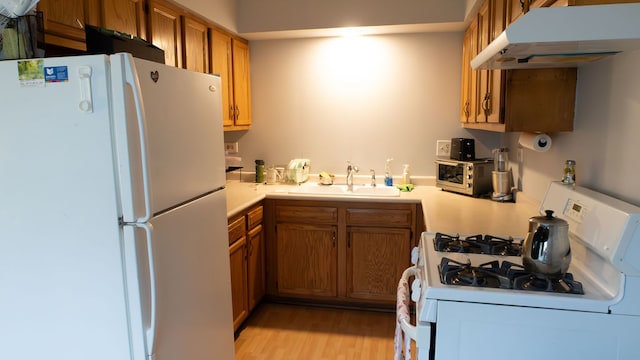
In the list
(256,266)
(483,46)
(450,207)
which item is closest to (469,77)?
(483,46)

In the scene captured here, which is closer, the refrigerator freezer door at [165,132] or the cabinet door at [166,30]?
the refrigerator freezer door at [165,132]

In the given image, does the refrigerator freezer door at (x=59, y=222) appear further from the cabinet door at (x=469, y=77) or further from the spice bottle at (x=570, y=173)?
the cabinet door at (x=469, y=77)

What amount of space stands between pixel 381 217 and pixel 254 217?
2.90 feet

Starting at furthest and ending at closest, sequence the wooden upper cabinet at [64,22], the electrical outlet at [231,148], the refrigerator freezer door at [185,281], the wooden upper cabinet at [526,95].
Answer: the electrical outlet at [231,148] < the wooden upper cabinet at [526,95] < the wooden upper cabinet at [64,22] < the refrigerator freezer door at [185,281]

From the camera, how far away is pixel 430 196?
305 cm

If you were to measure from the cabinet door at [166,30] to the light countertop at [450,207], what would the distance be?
950mm

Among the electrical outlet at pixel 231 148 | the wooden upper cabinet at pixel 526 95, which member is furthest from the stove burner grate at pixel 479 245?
the electrical outlet at pixel 231 148

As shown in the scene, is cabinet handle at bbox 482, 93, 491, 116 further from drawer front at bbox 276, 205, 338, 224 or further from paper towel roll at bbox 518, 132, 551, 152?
drawer front at bbox 276, 205, 338, 224

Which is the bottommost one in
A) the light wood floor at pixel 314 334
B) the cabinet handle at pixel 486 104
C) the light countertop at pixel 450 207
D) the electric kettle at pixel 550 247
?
the light wood floor at pixel 314 334

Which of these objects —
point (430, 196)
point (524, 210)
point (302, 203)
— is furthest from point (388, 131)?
point (524, 210)

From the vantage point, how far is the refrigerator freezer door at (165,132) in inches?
52.4

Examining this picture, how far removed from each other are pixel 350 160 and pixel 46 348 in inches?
100

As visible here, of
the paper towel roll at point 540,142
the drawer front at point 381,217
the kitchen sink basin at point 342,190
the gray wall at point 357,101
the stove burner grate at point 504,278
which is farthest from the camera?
the gray wall at point 357,101

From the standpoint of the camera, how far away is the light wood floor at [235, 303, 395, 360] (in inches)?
103
